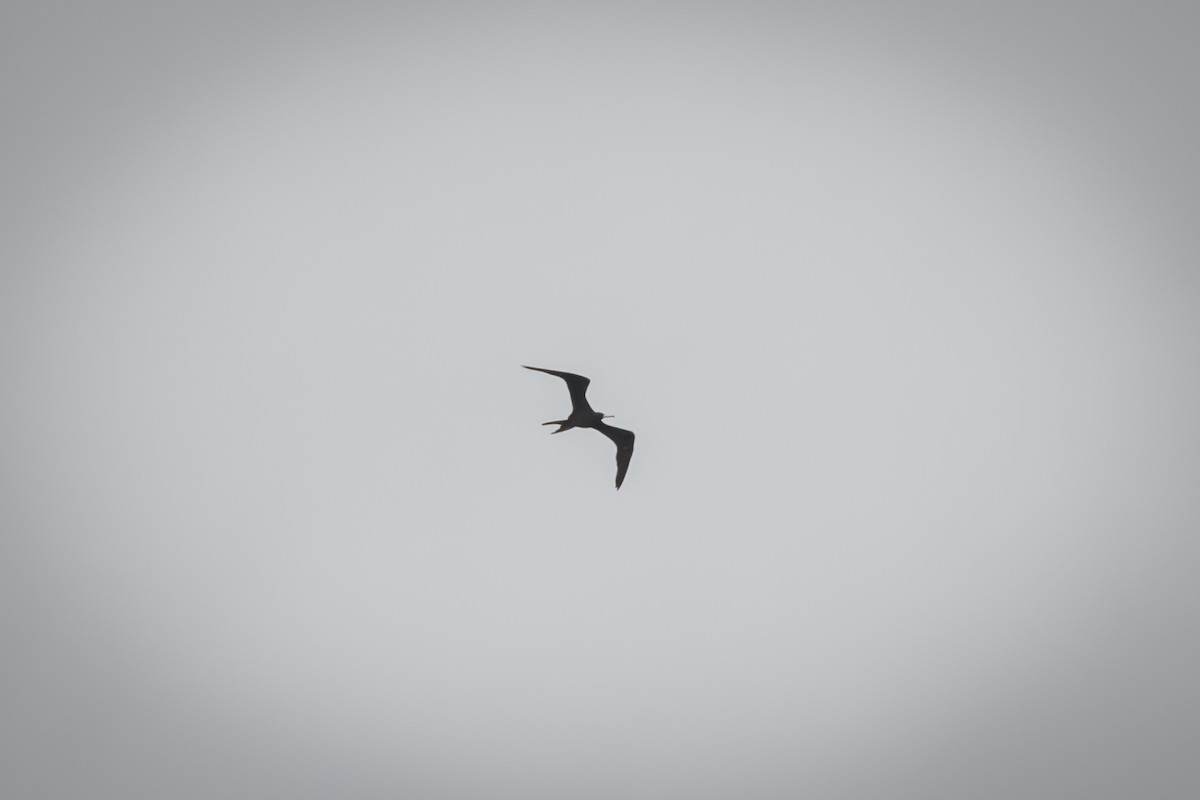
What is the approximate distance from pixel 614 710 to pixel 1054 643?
38.4 m

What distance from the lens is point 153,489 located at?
16950cm

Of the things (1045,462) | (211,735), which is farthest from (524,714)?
(1045,462)

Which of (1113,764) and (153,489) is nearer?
(1113,764)

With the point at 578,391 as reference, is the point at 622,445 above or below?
below

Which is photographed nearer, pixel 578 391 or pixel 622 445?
pixel 578 391

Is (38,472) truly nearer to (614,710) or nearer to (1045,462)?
(614,710)

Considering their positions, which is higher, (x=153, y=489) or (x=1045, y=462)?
(x=1045, y=462)

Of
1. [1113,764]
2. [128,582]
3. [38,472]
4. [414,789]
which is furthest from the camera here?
[38,472]

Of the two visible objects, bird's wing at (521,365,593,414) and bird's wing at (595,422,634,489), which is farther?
bird's wing at (595,422,634,489)


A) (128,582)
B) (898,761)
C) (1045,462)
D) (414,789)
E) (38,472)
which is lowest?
(414,789)

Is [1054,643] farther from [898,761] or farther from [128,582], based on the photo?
[128,582]

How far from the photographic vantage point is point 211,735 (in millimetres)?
66875

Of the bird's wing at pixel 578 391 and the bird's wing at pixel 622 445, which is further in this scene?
the bird's wing at pixel 622 445

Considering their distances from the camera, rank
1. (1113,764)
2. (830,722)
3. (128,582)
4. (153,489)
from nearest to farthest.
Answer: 1. (1113,764)
2. (830,722)
3. (128,582)
4. (153,489)
